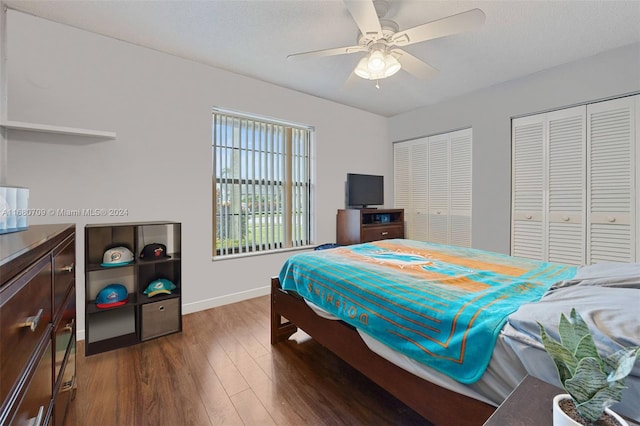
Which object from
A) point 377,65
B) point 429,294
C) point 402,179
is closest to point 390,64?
point 377,65

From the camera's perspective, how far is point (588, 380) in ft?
1.82

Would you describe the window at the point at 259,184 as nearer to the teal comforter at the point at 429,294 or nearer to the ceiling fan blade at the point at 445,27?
the teal comforter at the point at 429,294

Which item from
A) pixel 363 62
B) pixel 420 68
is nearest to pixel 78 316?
pixel 363 62

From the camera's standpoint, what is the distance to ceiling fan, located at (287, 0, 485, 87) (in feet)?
5.01

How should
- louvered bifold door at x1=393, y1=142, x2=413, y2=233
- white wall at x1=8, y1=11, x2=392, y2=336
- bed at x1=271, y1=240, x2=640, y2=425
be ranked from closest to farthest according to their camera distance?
bed at x1=271, y1=240, x2=640, y2=425 < white wall at x1=8, y1=11, x2=392, y2=336 < louvered bifold door at x1=393, y1=142, x2=413, y2=233

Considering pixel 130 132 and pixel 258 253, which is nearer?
pixel 130 132

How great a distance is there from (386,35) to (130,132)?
230 cm

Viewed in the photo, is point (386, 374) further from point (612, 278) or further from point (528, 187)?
point (528, 187)

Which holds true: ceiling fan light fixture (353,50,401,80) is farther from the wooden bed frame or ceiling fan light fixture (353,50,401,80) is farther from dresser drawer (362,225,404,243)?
dresser drawer (362,225,404,243)

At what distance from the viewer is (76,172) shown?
224 centimetres

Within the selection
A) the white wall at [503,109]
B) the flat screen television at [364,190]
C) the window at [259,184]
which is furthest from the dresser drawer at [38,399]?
the white wall at [503,109]

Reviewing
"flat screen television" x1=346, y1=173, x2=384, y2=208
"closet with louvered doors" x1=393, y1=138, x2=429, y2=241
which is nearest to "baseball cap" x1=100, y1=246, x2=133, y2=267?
"flat screen television" x1=346, y1=173, x2=384, y2=208

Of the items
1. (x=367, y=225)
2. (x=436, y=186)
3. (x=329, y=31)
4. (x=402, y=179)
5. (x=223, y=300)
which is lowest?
(x=223, y=300)

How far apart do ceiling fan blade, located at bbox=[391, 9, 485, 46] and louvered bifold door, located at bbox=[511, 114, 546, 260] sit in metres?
2.14
